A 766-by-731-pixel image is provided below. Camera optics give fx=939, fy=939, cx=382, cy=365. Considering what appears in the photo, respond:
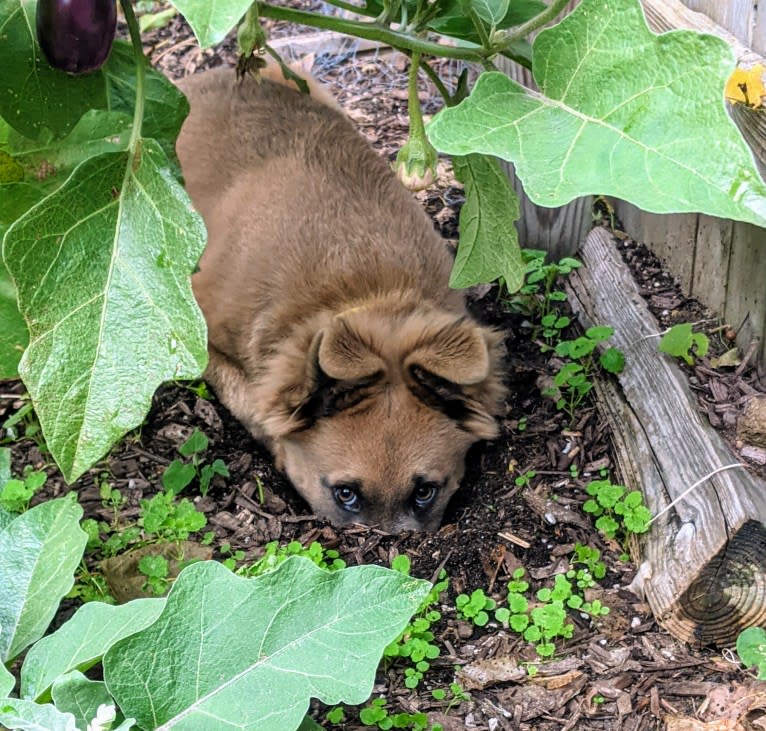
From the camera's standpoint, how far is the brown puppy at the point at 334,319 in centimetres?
373

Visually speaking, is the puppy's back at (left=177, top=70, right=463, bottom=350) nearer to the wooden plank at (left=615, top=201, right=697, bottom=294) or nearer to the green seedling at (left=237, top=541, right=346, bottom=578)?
the wooden plank at (left=615, top=201, right=697, bottom=294)

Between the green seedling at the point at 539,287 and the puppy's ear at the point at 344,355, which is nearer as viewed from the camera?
the puppy's ear at the point at 344,355

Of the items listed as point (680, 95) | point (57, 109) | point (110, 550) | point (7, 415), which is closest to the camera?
point (680, 95)

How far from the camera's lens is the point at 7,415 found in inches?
154

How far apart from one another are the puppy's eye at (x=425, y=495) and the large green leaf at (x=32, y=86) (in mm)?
2157

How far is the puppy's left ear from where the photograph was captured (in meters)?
3.55

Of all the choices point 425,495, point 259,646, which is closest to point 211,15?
point 259,646

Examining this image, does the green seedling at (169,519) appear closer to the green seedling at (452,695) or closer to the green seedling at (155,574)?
the green seedling at (155,574)

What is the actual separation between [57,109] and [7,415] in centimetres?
206

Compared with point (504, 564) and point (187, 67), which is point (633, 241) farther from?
point (187, 67)

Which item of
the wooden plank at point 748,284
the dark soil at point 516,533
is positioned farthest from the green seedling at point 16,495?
the wooden plank at point 748,284

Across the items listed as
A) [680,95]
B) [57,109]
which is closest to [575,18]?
[680,95]

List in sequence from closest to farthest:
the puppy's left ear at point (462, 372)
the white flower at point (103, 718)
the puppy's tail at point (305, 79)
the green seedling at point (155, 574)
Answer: the white flower at point (103, 718) → the green seedling at point (155, 574) → the puppy's left ear at point (462, 372) → the puppy's tail at point (305, 79)

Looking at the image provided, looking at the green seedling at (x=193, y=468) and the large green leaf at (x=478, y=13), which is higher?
the large green leaf at (x=478, y=13)
